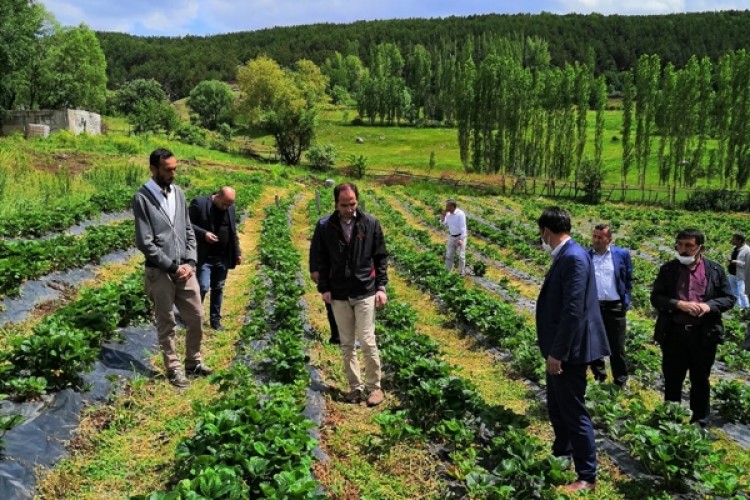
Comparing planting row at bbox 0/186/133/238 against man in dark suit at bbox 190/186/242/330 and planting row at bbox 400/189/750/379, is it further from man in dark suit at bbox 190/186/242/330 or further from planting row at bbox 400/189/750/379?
planting row at bbox 400/189/750/379

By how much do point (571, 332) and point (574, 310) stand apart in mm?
175

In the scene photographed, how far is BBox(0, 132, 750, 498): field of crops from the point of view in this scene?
12.6 ft

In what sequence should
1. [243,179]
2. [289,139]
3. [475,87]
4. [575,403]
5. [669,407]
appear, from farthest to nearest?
[475,87], [289,139], [243,179], [669,407], [575,403]

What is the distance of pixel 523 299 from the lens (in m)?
11.9

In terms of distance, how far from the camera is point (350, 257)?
550 cm

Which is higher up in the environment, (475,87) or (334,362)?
(475,87)

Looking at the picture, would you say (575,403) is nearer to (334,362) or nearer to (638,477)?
(638,477)

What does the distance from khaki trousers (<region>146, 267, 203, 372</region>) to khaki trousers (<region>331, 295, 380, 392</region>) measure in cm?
154

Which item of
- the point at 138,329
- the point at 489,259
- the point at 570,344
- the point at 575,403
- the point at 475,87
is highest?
the point at 475,87

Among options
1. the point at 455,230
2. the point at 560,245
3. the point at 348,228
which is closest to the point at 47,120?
the point at 455,230

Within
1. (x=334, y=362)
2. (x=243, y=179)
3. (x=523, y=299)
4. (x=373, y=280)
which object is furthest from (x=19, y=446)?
(x=243, y=179)

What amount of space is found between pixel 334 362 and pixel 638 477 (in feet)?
13.0

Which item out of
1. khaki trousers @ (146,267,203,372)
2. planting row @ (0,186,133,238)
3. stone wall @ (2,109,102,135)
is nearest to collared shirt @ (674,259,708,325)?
khaki trousers @ (146,267,203,372)

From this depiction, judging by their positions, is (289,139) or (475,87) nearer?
(289,139)
